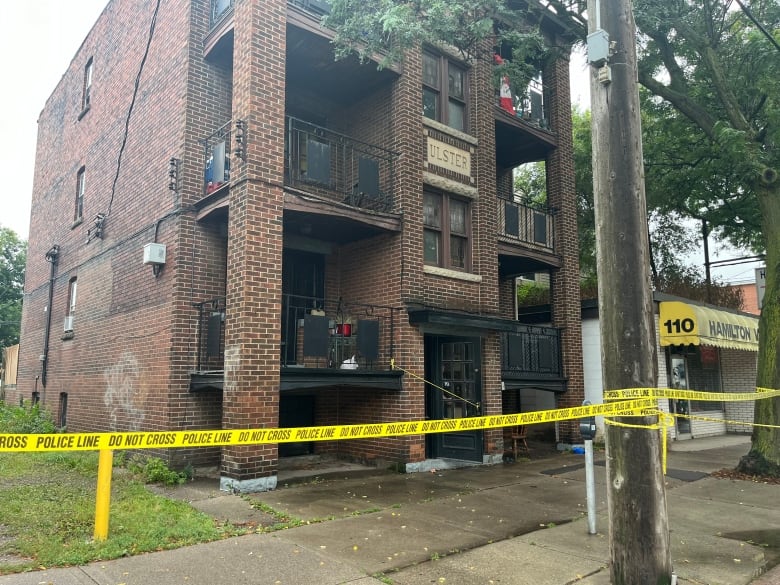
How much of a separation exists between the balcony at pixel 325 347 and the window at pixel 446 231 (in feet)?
5.59

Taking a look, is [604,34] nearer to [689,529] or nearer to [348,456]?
[689,529]

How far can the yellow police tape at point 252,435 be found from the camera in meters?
4.40

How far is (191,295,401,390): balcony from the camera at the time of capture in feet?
29.9

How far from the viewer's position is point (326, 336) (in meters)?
9.27

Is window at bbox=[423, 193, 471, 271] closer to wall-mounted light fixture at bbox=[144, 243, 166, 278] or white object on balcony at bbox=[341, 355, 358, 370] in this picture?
white object on balcony at bbox=[341, 355, 358, 370]

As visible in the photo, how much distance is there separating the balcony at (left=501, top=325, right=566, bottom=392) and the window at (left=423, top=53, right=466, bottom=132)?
4.61 m

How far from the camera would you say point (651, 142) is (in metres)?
16.2

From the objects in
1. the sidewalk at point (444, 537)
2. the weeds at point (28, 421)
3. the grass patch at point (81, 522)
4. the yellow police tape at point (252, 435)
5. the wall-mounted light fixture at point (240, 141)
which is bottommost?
the sidewalk at point (444, 537)

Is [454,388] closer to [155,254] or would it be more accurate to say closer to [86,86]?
[155,254]

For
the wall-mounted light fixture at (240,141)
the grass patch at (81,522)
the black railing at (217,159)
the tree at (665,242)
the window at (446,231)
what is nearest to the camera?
the grass patch at (81,522)

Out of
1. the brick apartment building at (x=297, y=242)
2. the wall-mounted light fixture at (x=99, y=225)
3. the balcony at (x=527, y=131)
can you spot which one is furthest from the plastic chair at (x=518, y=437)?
the wall-mounted light fixture at (x=99, y=225)

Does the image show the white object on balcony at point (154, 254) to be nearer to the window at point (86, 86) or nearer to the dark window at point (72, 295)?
the dark window at point (72, 295)

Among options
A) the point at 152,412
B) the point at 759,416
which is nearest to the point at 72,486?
the point at 152,412

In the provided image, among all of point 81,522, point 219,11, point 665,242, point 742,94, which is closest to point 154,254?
point 219,11
